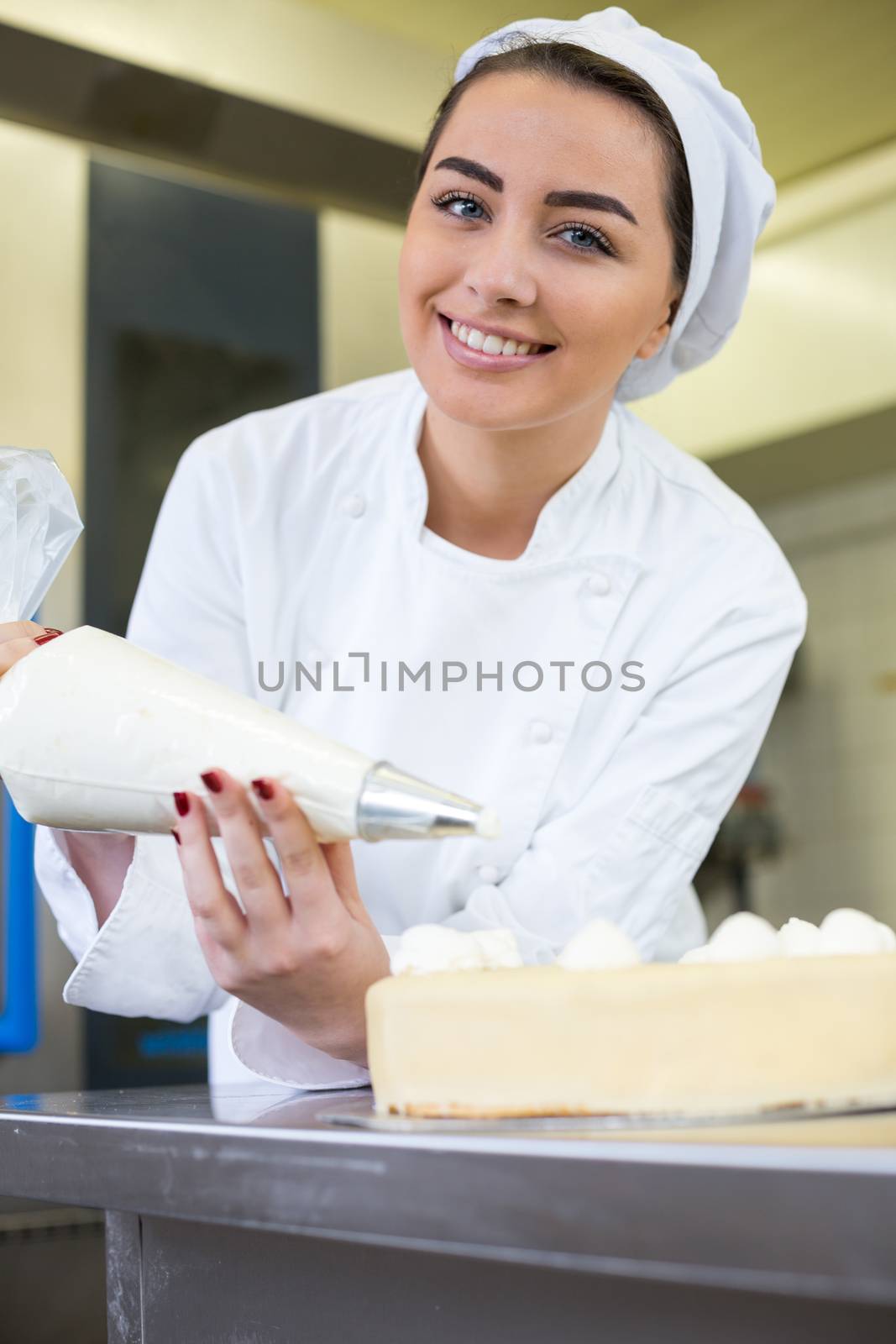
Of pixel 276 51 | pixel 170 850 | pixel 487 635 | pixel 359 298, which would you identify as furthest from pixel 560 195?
pixel 359 298

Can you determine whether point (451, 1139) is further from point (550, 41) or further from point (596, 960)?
point (550, 41)

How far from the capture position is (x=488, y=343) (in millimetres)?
1056

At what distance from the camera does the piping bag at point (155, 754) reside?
1.90ft

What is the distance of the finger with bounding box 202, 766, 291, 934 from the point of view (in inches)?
23.6

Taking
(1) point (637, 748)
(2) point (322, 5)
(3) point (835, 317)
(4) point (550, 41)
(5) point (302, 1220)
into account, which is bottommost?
(5) point (302, 1220)

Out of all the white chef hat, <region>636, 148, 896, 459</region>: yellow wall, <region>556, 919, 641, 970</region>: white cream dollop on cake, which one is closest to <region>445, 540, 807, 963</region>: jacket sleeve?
the white chef hat

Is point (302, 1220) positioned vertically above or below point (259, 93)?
below

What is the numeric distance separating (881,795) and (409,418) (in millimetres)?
3281

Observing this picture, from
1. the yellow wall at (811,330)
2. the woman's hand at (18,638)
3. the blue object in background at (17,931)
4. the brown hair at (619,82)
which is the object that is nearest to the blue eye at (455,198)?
the brown hair at (619,82)

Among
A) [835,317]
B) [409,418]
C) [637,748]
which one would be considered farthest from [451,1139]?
[835,317]

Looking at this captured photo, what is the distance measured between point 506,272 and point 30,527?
0.41 meters

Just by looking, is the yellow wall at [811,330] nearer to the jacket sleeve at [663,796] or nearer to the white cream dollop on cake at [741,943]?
the jacket sleeve at [663,796]

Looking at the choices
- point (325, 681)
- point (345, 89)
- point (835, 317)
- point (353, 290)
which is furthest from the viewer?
point (835, 317)

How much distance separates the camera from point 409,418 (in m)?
1.30
